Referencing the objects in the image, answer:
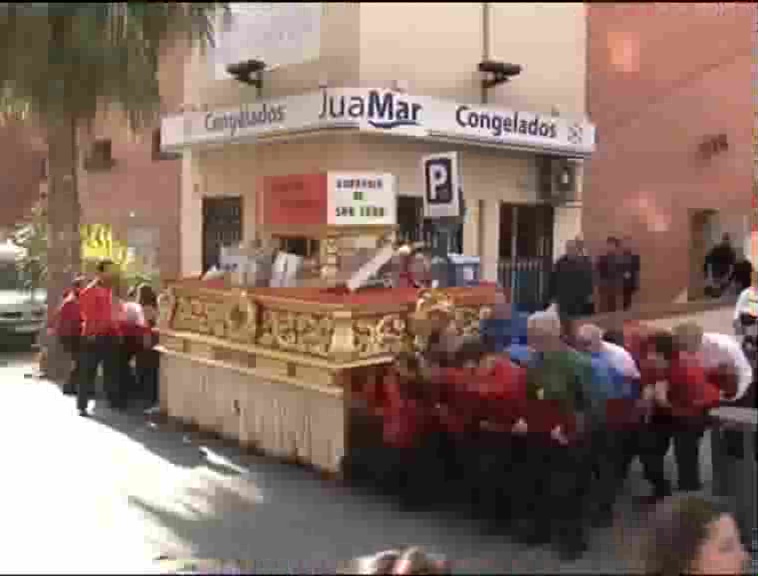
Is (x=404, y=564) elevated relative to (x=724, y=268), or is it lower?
lower

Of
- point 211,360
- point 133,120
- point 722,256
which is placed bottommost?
point 211,360

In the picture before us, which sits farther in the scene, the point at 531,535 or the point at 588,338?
the point at 588,338

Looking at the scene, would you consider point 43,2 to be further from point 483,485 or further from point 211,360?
point 211,360

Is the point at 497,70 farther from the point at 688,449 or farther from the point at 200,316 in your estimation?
the point at 200,316

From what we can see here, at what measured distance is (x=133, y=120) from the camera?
23.1 ft

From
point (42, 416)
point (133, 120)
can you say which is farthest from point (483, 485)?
point (133, 120)

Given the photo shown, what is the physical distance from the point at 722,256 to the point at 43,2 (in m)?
2.74

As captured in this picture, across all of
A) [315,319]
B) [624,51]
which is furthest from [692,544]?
[315,319]

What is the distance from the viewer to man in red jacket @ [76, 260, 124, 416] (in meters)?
7.16

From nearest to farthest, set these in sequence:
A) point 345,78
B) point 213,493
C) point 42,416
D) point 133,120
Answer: point 213,493, point 345,78, point 42,416, point 133,120

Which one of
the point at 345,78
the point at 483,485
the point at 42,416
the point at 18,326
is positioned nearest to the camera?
the point at 345,78

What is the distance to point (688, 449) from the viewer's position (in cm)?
466

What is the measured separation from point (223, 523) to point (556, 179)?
214 centimetres

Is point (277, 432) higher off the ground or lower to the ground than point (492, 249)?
lower
